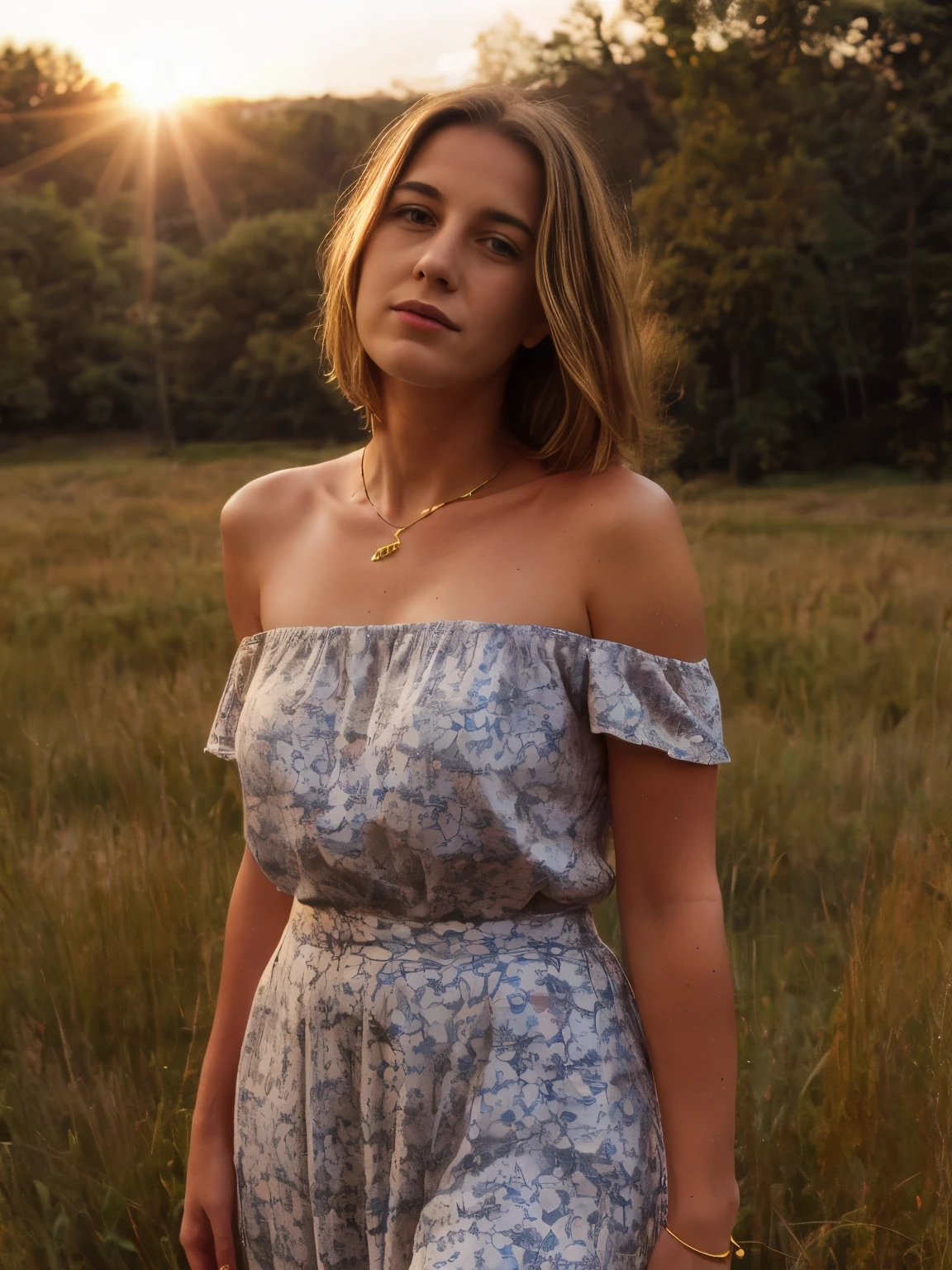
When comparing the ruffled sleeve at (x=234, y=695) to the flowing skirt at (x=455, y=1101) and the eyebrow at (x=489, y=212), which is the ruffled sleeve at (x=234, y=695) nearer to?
the flowing skirt at (x=455, y=1101)

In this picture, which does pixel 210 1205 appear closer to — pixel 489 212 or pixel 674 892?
pixel 674 892

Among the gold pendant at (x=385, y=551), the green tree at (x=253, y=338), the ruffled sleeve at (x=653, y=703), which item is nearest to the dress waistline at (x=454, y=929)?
the ruffled sleeve at (x=653, y=703)

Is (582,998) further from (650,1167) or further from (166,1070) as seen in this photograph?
(166,1070)

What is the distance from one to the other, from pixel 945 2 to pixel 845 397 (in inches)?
228

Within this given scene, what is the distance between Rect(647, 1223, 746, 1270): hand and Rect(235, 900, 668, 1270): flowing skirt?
2 cm

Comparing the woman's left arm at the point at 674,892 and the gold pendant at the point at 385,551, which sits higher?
the gold pendant at the point at 385,551

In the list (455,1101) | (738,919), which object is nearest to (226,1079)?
(455,1101)

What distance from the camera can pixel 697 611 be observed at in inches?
56.8

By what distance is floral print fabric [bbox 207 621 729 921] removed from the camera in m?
1.37

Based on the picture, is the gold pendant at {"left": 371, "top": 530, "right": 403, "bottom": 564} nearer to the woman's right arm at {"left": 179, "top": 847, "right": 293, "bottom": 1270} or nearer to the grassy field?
the woman's right arm at {"left": 179, "top": 847, "right": 293, "bottom": 1270}

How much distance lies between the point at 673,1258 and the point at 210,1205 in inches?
26.5

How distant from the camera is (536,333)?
1.64m

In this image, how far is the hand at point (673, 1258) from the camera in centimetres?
139

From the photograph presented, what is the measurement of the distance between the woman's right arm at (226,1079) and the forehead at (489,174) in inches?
36.5
